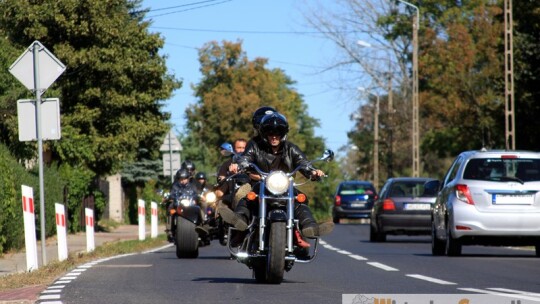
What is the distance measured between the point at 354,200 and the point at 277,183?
124ft

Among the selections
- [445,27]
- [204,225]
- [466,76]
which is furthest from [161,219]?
[204,225]

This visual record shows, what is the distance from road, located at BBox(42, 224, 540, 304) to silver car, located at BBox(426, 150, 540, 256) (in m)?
0.42

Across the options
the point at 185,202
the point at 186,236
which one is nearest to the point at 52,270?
the point at 186,236

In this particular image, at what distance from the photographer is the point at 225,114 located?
300 ft

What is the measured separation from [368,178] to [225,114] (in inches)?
487

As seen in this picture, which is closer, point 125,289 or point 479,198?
point 125,289

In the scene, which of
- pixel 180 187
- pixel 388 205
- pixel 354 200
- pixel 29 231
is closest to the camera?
pixel 29 231

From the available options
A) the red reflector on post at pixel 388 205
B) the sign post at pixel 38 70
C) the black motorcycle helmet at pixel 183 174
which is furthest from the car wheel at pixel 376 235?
the sign post at pixel 38 70

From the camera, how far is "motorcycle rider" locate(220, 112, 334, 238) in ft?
44.5

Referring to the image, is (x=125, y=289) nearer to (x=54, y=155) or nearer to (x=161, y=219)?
(x=54, y=155)

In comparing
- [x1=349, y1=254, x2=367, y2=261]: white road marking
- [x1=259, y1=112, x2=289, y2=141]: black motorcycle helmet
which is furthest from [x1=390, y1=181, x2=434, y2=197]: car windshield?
[x1=259, y1=112, x2=289, y2=141]: black motorcycle helmet

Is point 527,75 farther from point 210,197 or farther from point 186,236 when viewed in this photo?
point 186,236

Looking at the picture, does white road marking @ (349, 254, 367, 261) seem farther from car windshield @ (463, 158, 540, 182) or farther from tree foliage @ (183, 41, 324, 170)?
tree foliage @ (183, 41, 324, 170)

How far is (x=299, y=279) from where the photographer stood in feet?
47.9
